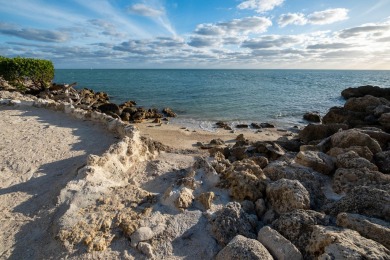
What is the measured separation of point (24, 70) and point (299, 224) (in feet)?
95.7

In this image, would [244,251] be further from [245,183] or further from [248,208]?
[245,183]

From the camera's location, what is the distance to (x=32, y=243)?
5.91 meters

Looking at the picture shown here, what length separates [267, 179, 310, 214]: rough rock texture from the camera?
673 centimetres

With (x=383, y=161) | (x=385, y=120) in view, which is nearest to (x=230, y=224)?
(x=383, y=161)

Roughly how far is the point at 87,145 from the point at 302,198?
25.0ft

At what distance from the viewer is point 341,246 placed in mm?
4797

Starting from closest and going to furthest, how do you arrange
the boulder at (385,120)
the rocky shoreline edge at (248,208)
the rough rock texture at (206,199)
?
1. the rocky shoreline edge at (248,208)
2. the rough rock texture at (206,199)
3. the boulder at (385,120)

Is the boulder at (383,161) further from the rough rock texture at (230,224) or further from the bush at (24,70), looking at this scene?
the bush at (24,70)

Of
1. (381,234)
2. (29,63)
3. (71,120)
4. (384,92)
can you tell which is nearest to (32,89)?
(29,63)

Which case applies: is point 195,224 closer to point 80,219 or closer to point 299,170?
point 80,219

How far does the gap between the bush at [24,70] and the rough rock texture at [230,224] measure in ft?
90.4

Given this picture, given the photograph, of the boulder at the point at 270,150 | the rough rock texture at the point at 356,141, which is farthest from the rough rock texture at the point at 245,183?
the boulder at the point at 270,150

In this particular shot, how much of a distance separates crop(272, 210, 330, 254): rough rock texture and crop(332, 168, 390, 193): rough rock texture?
210 cm

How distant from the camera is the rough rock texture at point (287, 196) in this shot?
22.1 feet
